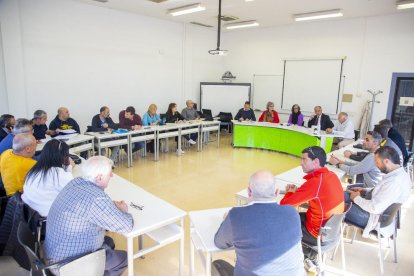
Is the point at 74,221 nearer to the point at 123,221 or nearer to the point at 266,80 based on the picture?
the point at 123,221

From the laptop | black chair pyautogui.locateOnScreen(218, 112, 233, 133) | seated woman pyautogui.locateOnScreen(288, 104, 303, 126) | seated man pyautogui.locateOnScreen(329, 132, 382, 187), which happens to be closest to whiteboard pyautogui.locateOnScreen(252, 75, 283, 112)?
black chair pyautogui.locateOnScreen(218, 112, 233, 133)

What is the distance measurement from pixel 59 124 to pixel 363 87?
7253 millimetres

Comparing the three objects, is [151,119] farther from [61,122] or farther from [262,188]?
[262,188]

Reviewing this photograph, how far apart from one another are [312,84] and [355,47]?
141 cm

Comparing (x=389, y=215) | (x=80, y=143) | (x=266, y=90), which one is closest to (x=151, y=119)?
(x=80, y=143)

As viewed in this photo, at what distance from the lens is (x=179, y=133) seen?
6.78 meters

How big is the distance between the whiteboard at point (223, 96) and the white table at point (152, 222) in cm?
719

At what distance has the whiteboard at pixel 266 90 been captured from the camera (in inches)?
353

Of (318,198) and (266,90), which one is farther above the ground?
(266,90)

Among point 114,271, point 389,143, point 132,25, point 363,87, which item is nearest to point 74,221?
point 114,271

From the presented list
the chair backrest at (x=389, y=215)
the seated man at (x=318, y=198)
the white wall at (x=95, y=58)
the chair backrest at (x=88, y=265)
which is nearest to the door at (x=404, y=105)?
the chair backrest at (x=389, y=215)

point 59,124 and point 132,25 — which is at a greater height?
point 132,25

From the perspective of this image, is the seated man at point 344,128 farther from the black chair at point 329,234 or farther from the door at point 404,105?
the black chair at point 329,234

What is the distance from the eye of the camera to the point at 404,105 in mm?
6980
